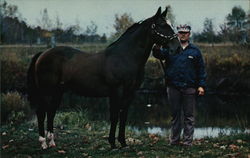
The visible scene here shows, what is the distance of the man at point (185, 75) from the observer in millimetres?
6633

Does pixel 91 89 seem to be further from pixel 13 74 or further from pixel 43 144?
pixel 13 74

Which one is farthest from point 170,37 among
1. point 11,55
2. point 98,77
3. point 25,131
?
point 11,55

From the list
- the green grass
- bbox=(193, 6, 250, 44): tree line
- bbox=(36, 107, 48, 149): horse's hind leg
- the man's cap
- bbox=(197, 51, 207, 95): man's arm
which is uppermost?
bbox=(193, 6, 250, 44): tree line

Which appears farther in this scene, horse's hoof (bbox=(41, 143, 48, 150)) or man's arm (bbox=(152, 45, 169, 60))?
horse's hoof (bbox=(41, 143, 48, 150))

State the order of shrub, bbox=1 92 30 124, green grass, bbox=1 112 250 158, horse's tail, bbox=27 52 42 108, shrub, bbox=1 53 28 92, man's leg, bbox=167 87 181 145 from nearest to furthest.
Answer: green grass, bbox=1 112 250 158 < man's leg, bbox=167 87 181 145 < horse's tail, bbox=27 52 42 108 < shrub, bbox=1 92 30 124 < shrub, bbox=1 53 28 92

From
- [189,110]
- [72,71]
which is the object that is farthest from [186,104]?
[72,71]

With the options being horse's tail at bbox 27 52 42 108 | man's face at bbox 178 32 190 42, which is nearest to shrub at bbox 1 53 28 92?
horse's tail at bbox 27 52 42 108

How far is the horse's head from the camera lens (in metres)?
6.49

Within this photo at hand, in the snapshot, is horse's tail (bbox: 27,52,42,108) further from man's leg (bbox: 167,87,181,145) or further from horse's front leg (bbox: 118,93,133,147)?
man's leg (bbox: 167,87,181,145)

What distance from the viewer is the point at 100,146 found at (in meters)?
7.11

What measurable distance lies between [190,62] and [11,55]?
18.1 m

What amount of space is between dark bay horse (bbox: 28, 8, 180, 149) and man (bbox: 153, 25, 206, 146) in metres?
0.22

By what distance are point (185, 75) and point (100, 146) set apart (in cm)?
217

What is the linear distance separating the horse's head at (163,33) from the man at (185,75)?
0.16m
